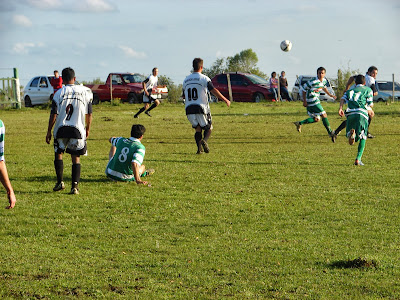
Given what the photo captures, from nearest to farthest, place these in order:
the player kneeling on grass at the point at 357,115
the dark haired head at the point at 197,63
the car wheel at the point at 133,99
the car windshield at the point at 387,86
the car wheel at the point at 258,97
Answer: the player kneeling on grass at the point at 357,115
the dark haired head at the point at 197,63
the car wheel at the point at 133,99
the car wheel at the point at 258,97
the car windshield at the point at 387,86

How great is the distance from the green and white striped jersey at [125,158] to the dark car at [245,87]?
23933 millimetres

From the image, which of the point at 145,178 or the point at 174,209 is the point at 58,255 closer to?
the point at 174,209

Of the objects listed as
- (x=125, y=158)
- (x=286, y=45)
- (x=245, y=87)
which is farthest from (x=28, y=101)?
(x=125, y=158)

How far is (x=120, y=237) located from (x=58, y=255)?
2.90 ft

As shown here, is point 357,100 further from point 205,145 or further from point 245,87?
point 245,87

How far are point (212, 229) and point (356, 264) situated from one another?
1.96 meters

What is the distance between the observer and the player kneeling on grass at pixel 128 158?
9.83 metres

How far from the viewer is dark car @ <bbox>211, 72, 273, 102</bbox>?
33906 mm

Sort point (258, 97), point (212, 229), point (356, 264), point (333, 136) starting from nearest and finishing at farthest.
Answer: point (356, 264) → point (212, 229) → point (333, 136) → point (258, 97)

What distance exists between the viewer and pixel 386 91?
3756 centimetres

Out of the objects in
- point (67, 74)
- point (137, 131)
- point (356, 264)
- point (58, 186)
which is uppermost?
point (67, 74)

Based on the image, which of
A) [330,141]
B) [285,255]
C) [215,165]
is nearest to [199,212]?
[285,255]

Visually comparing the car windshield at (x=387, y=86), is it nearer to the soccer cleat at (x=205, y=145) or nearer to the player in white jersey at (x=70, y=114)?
the soccer cleat at (x=205, y=145)

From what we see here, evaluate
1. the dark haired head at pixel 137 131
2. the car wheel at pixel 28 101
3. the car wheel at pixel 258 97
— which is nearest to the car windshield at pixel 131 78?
the car wheel at pixel 28 101
